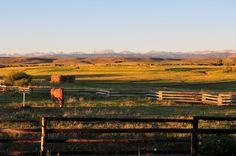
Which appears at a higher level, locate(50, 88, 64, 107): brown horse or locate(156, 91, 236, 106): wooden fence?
locate(50, 88, 64, 107): brown horse

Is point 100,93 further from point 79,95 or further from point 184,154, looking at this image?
point 184,154

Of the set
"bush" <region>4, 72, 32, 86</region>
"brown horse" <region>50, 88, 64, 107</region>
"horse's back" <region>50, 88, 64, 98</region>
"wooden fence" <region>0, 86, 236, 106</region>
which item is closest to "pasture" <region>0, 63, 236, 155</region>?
"brown horse" <region>50, 88, 64, 107</region>

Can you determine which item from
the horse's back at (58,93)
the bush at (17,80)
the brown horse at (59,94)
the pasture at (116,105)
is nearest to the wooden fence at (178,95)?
the pasture at (116,105)

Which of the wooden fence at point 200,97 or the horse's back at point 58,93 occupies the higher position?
the horse's back at point 58,93

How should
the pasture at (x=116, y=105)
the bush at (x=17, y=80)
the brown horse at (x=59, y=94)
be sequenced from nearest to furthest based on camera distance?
the pasture at (x=116, y=105)
the brown horse at (x=59, y=94)
the bush at (x=17, y=80)

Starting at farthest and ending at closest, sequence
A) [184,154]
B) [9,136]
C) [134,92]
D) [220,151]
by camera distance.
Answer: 1. [134,92]
2. [9,136]
3. [184,154]
4. [220,151]

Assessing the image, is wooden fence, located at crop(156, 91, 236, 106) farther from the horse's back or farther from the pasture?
the horse's back

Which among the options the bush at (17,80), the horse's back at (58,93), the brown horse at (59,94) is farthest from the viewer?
the bush at (17,80)

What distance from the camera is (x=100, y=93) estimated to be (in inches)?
1684

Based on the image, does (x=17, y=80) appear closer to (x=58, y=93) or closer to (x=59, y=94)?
(x=58, y=93)

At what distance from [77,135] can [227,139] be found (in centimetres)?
629

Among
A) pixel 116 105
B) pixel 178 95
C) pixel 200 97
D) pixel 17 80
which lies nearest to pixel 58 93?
pixel 116 105

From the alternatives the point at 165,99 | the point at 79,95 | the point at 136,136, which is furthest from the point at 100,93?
the point at 136,136

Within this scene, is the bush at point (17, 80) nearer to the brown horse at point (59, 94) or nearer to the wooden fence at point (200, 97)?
the wooden fence at point (200, 97)
